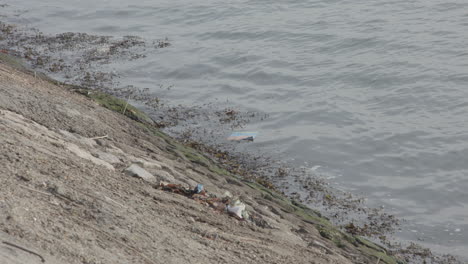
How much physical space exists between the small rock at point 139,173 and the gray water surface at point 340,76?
15.6 feet

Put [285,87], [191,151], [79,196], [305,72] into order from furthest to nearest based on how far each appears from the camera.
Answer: [305,72] → [285,87] → [191,151] → [79,196]

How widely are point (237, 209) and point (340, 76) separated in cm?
1048

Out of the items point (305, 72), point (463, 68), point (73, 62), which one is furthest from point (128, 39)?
point (463, 68)

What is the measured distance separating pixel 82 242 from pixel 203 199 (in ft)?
8.95

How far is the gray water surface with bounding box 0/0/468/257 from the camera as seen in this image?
37.2 ft

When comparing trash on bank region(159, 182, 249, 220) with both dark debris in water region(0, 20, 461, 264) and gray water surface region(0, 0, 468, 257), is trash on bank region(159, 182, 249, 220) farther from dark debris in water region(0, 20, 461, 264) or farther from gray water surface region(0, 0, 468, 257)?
gray water surface region(0, 0, 468, 257)

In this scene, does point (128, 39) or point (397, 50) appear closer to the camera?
point (397, 50)

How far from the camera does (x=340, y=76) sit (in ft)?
55.3

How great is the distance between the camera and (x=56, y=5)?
92.2 feet

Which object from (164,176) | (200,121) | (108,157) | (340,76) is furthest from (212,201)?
(340,76)

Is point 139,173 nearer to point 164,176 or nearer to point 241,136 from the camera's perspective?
point 164,176

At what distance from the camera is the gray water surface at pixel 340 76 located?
11344 millimetres

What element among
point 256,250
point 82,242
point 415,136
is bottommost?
point 415,136

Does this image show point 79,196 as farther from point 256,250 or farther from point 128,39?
point 128,39
